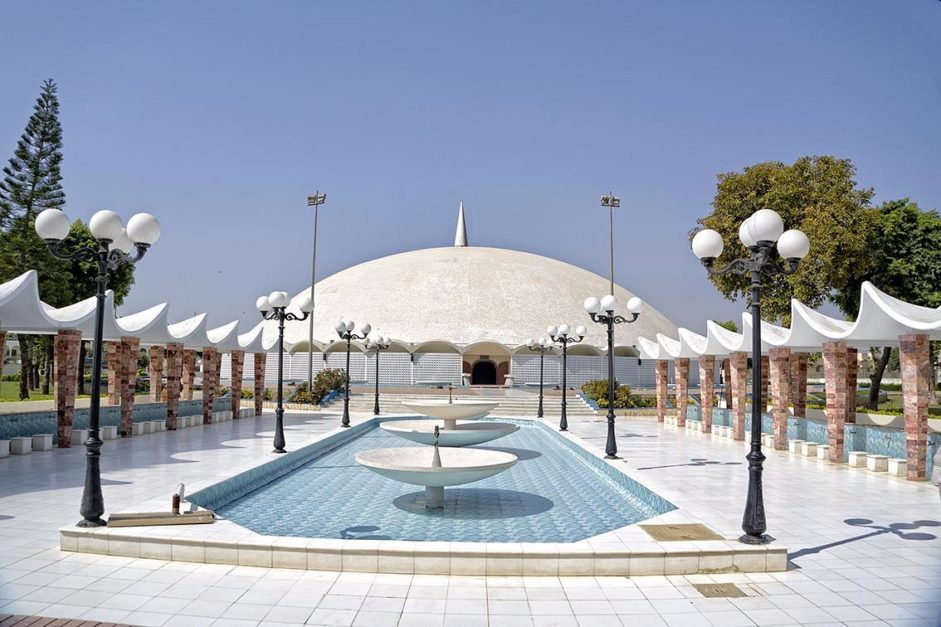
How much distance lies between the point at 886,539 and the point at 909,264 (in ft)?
63.9

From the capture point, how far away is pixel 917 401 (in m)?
10.8

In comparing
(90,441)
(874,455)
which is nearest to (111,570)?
(90,441)

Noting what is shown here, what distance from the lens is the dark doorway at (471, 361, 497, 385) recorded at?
40.2 meters

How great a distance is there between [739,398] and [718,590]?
1168 cm

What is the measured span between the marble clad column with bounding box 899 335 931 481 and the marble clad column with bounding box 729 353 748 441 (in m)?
5.10

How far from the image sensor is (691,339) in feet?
62.7

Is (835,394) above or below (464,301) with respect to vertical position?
below

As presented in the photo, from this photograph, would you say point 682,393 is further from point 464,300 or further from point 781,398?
point 464,300

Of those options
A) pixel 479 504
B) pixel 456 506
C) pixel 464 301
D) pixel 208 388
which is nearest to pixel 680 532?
pixel 479 504

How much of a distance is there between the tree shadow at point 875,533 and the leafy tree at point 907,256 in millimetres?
16711

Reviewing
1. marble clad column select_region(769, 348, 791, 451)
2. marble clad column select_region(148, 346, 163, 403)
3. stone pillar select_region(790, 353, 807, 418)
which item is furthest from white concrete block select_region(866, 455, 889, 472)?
marble clad column select_region(148, 346, 163, 403)

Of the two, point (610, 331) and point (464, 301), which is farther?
point (464, 301)

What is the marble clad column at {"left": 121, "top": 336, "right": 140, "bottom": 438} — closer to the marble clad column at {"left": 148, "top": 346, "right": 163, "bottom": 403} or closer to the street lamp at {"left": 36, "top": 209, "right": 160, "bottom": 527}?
the marble clad column at {"left": 148, "top": 346, "right": 163, "bottom": 403}

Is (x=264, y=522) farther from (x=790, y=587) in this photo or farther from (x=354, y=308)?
(x=354, y=308)
